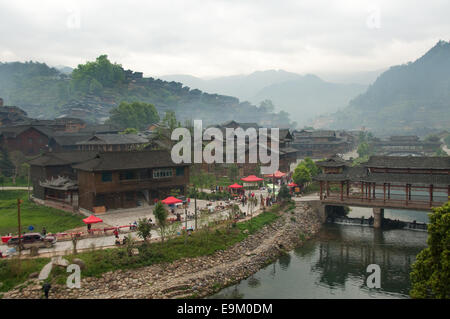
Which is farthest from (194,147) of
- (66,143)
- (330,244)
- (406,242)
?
(406,242)

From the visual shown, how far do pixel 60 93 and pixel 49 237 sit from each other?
5529 inches

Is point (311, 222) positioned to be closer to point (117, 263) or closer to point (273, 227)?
point (273, 227)

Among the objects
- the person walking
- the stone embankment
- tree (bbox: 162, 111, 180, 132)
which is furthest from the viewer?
tree (bbox: 162, 111, 180, 132)

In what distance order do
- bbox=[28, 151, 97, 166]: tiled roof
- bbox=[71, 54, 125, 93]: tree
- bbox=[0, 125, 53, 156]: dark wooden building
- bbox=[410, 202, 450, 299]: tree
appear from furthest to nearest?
bbox=[71, 54, 125, 93]: tree
bbox=[0, 125, 53, 156]: dark wooden building
bbox=[28, 151, 97, 166]: tiled roof
bbox=[410, 202, 450, 299]: tree

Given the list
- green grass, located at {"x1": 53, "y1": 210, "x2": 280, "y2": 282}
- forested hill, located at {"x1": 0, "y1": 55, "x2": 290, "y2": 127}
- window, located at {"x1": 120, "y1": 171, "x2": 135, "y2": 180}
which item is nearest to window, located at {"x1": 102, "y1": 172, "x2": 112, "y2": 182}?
window, located at {"x1": 120, "y1": 171, "x2": 135, "y2": 180}

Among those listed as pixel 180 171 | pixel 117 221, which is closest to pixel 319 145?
pixel 180 171

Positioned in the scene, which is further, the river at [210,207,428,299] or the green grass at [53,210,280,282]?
the river at [210,207,428,299]

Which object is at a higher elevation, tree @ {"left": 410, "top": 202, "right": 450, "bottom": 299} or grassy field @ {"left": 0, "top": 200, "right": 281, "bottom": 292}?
tree @ {"left": 410, "top": 202, "right": 450, "bottom": 299}

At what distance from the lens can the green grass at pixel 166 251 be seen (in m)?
24.9

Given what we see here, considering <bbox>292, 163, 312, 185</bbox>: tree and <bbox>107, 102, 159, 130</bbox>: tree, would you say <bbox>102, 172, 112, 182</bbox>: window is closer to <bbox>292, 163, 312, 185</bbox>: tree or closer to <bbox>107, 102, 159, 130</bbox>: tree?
<bbox>292, 163, 312, 185</bbox>: tree

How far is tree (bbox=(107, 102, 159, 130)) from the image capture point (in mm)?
99188

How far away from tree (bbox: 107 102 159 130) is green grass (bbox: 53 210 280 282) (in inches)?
2794

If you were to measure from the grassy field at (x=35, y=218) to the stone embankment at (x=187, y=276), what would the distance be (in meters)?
10.1

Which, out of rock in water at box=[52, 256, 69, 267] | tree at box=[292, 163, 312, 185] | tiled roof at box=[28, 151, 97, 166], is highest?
tiled roof at box=[28, 151, 97, 166]
